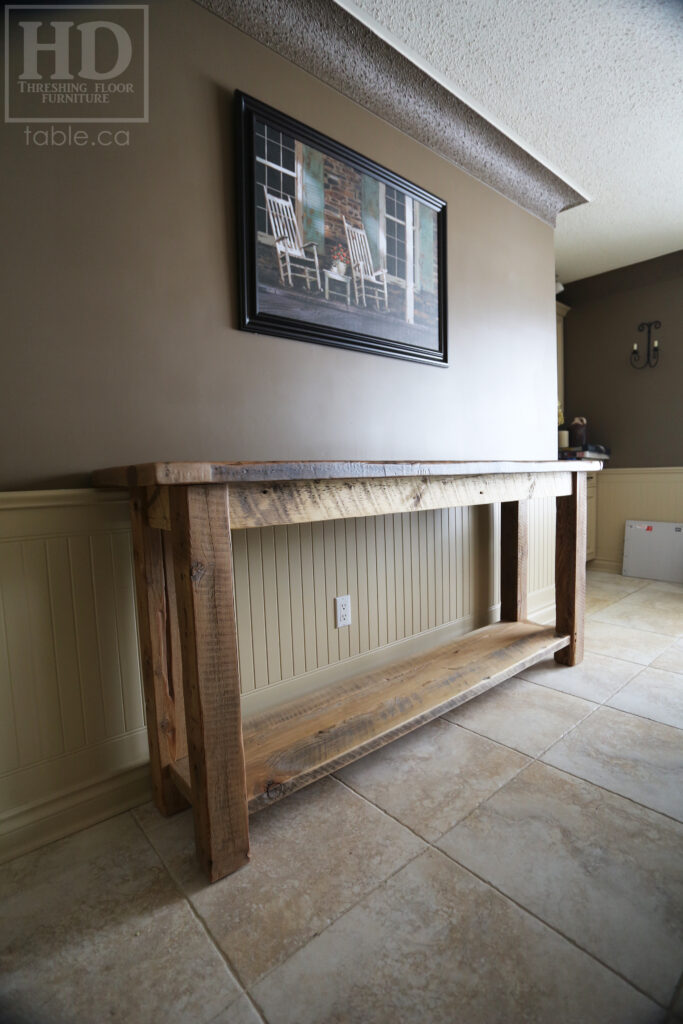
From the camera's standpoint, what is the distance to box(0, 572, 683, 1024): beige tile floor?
797mm

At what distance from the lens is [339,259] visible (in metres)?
1.70

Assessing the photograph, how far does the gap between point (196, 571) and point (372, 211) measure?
1562 millimetres

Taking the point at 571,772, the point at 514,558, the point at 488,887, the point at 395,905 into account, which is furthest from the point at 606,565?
the point at 395,905

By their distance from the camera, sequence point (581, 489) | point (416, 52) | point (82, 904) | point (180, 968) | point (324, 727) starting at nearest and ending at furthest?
1. point (180, 968)
2. point (82, 904)
3. point (324, 727)
4. point (416, 52)
5. point (581, 489)

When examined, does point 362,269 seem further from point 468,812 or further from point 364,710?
point 468,812

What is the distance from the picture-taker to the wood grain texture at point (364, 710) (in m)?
1.20

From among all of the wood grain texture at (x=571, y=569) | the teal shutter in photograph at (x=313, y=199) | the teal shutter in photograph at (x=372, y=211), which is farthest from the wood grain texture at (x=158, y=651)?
the wood grain texture at (x=571, y=569)

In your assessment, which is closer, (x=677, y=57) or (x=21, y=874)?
(x=21, y=874)

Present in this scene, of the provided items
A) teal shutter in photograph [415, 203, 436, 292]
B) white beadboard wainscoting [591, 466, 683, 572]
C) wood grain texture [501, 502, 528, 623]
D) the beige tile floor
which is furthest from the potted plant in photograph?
white beadboard wainscoting [591, 466, 683, 572]

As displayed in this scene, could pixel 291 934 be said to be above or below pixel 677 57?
below

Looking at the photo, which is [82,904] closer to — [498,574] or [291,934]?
[291,934]

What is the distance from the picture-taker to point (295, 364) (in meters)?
1.63

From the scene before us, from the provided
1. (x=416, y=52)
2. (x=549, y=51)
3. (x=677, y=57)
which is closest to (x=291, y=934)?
(x=416, y=52)

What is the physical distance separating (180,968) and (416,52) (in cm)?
264
